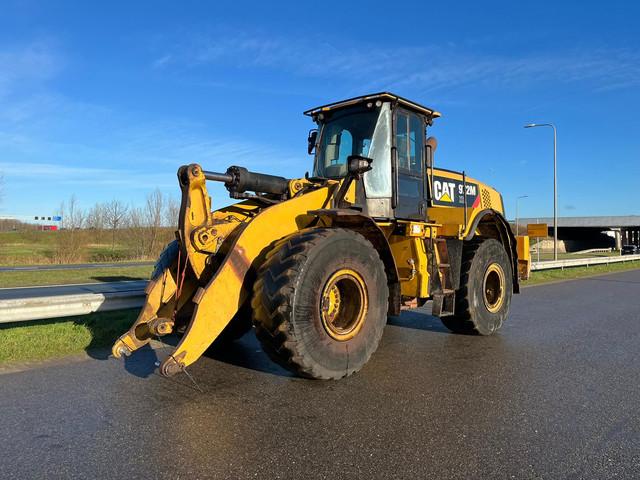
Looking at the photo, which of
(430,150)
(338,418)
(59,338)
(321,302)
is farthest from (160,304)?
(430,150)

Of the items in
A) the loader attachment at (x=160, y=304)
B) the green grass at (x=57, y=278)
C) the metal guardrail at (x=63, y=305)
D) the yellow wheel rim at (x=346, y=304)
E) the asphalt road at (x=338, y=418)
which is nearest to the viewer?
the asphalt road at (x=338, y=418)

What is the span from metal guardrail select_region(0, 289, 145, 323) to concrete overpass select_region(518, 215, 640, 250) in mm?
71944

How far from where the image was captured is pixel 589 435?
3531mm

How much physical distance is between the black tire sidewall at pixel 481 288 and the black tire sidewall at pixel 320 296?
7.62 feet

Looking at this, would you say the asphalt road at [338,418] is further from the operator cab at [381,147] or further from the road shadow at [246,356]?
the operator cab at [381,147]

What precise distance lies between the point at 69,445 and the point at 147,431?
0.49 metres

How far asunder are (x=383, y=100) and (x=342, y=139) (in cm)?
71

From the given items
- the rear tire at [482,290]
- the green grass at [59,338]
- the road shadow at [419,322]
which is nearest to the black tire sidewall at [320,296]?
the rear tire at [482,290]

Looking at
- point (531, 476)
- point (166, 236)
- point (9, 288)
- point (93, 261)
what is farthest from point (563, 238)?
point (531, 476)

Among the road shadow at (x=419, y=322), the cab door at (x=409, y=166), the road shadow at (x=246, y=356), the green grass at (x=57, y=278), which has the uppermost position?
the cab door at (x=409, y=166)

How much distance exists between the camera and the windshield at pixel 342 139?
20.3 ft

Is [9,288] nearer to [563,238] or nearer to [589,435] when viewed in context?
[589,435]

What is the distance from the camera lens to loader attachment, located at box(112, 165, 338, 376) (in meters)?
4.20

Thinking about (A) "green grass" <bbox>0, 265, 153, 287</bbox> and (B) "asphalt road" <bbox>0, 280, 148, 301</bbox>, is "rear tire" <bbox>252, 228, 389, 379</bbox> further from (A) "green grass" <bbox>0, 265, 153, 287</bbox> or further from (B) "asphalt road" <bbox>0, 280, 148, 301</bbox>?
(A) "green grass" <bbox>0, 265, 153, 287</bbox>
